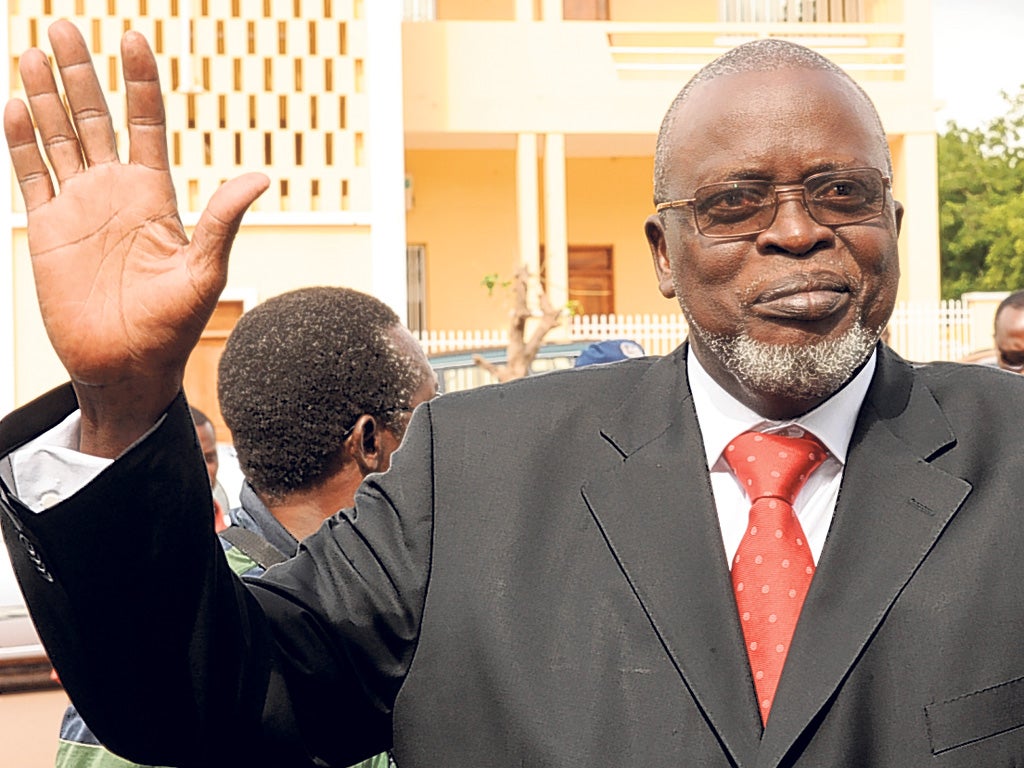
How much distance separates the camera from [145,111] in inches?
72.5

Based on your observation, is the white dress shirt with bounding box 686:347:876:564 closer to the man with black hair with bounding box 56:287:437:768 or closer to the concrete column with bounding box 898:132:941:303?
the man with black hair with bounding box 56:287:437:768

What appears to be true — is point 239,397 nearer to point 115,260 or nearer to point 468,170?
point 115,260

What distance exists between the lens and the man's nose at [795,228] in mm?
2186

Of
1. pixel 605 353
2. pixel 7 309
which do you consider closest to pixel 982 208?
pixel 7 309

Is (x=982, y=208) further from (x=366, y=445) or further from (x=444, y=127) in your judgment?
(x=366, y=445)

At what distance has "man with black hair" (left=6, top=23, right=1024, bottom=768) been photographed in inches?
72.1

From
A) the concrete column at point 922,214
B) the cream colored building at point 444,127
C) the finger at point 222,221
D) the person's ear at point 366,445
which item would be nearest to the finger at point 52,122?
the finger at point 222,221

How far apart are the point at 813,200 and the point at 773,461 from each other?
1.19ft

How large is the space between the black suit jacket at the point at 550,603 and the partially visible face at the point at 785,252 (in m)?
0.11

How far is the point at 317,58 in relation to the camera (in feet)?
63.2

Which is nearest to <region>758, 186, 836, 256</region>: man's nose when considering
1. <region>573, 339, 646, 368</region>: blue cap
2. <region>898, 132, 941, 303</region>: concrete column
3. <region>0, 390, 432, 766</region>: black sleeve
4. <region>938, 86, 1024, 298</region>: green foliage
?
<region>0, 390, 432, 766</region>: black sleeve

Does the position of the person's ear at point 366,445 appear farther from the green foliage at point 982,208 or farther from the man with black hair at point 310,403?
the green foliage at point 982,208

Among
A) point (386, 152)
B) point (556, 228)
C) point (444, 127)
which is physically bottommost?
point (556, 228)

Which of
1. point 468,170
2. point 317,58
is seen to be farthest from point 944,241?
point 317,58
